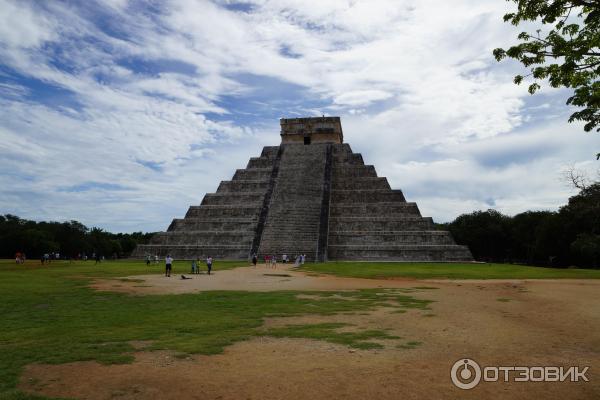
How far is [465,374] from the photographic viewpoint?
205 inches

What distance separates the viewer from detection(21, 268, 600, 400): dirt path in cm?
469

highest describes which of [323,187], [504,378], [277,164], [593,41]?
[277,164]

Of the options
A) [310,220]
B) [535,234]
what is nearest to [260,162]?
[310,220]

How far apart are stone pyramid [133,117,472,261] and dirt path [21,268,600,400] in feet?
68.1

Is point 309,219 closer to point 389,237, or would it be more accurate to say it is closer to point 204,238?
point 389,237

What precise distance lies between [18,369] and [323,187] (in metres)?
30.6

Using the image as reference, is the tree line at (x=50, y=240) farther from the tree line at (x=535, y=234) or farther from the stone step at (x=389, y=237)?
the tree line at (x=535, y=234)

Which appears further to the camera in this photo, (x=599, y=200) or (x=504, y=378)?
(x=599, y=200)

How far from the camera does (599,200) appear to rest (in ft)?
87.0

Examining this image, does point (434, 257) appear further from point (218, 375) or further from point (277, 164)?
point (218, 375)

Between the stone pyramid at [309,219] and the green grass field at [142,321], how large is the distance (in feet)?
54.2

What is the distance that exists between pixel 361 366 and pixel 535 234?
157 ft

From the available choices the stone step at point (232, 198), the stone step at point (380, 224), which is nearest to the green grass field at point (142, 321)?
the stone step at point (380, 224)

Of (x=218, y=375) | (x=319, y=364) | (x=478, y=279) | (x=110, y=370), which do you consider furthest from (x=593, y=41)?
(x=478, y=279)
